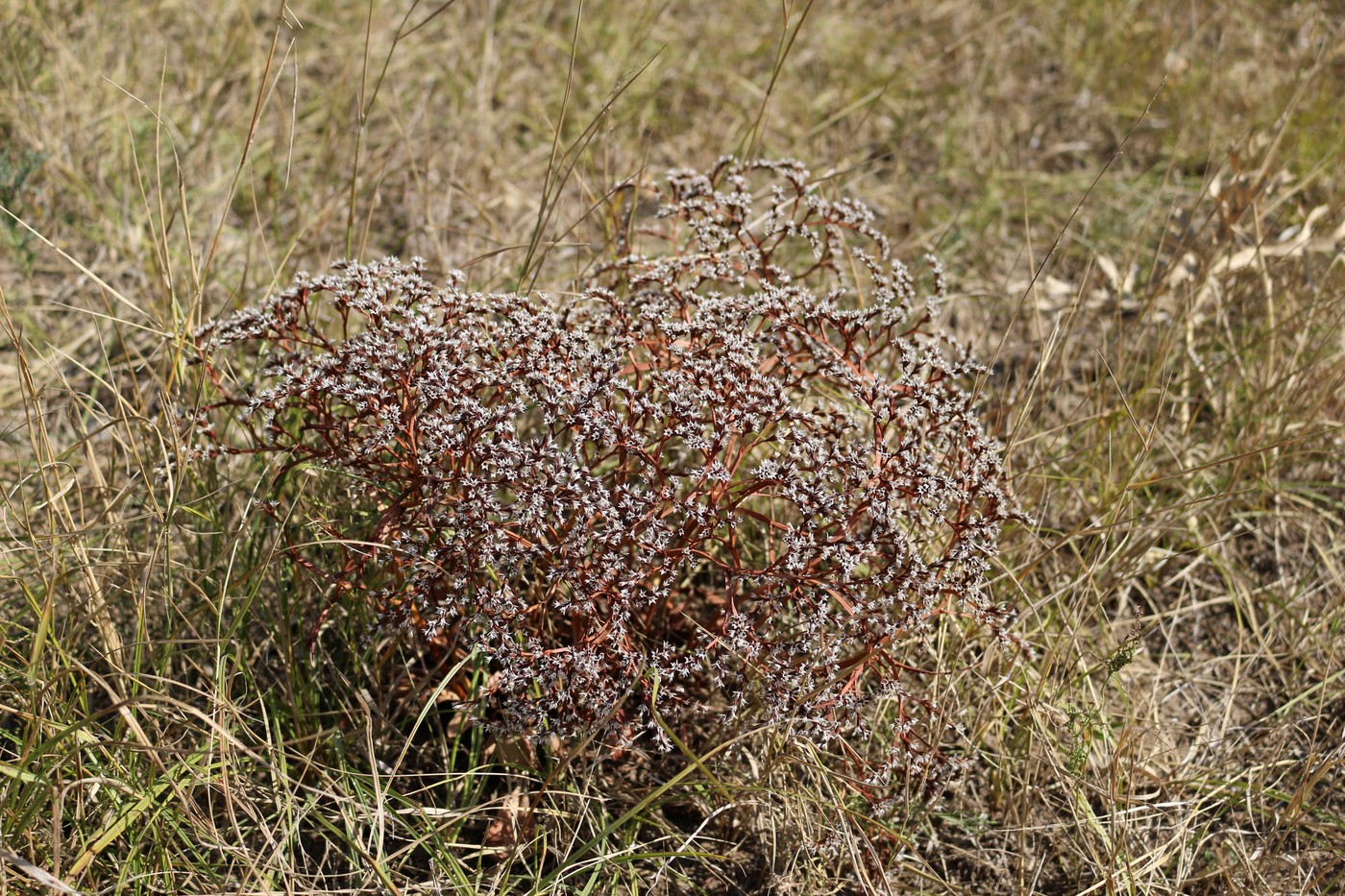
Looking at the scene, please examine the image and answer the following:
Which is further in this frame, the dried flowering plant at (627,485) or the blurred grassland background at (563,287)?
the blurred grassland background at (563,287)

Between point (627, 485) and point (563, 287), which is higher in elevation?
point (627, 485)

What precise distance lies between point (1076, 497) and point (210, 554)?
7.60ft

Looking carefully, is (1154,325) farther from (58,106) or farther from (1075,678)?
(58,106)

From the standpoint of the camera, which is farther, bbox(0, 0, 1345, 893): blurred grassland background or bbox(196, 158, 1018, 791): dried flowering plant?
bbox(0, 0, 1345, 893): blurred grassland background

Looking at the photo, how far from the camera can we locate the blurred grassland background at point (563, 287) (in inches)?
92.5

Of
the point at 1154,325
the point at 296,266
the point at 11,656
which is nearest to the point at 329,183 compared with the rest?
the point at 296,266

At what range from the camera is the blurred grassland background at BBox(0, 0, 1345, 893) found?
7.71 ft

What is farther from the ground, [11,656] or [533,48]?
[533,48]

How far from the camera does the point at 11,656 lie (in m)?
2.52

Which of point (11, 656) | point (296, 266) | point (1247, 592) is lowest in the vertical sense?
point (1247, 592)

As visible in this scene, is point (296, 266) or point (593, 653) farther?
point (296, 266)

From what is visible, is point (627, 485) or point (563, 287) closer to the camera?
point (627, 485)

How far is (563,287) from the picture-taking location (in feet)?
11.9

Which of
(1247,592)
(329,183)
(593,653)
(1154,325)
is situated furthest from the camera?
(329,183)
